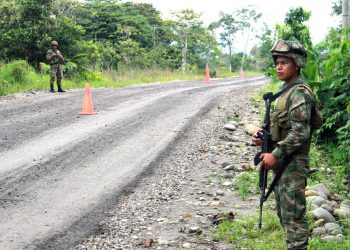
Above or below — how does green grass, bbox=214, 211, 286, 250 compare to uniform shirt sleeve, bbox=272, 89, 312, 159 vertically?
below

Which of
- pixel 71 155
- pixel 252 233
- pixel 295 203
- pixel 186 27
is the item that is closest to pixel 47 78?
pixel 71 155

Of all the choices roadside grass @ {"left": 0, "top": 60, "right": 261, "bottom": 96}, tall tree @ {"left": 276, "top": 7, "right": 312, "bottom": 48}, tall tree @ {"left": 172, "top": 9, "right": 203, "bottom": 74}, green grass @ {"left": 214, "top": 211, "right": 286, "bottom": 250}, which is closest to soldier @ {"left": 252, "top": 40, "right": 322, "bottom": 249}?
green grass @ {"left": 214, "top": 211, "right": 286, "bottom": 250}

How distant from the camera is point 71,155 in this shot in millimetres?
7676

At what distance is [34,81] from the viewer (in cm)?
1720

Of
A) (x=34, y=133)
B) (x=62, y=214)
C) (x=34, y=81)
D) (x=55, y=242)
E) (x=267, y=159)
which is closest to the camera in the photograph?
(x=267, y=159)

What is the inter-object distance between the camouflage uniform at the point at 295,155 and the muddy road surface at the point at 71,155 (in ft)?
6.94

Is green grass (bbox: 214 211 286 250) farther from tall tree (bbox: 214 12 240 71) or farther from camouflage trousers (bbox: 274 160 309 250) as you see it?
tall tree (bbox: 214 12 240 71)

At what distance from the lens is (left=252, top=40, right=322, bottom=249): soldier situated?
346cm

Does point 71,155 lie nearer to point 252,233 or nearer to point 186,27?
point 252,233

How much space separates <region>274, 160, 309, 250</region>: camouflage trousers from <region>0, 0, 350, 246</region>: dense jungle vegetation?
2.16m

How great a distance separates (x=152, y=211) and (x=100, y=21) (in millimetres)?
33648

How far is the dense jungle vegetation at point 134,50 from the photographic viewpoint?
794 centimetres

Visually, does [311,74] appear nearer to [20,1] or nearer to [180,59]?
[20,1]

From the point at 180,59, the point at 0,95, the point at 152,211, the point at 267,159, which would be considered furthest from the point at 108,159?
the point at 180,59
